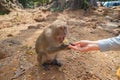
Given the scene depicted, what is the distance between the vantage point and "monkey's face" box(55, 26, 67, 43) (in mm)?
4242

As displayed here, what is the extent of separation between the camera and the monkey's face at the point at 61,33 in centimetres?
424

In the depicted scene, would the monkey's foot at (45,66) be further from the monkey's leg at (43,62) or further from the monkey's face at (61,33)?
the monkey's face at (61,33)

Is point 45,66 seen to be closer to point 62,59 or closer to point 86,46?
point 62,59

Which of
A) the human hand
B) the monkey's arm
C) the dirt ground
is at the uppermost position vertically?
the human hand

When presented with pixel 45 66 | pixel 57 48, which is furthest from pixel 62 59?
pixel 57 48

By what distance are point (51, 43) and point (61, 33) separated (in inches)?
14.0

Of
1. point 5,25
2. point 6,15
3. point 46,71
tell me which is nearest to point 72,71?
point 46,71

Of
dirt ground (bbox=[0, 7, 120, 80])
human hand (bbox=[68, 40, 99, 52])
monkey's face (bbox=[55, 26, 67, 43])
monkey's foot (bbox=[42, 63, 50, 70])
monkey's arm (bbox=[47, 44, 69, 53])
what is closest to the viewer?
human hand (bbox=[68, 40, 99, 52])

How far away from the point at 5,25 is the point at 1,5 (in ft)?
9.13

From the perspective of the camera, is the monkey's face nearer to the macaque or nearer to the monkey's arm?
the macaque

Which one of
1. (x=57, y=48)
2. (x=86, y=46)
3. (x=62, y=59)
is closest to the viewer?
(x=86, y=46)

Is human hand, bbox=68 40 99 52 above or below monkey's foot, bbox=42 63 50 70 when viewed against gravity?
above

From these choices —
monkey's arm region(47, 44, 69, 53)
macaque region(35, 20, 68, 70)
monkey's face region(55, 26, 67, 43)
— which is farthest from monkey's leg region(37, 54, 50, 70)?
monkey's face region(55, 26, 67, 43)

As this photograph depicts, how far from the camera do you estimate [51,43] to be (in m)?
4.55
